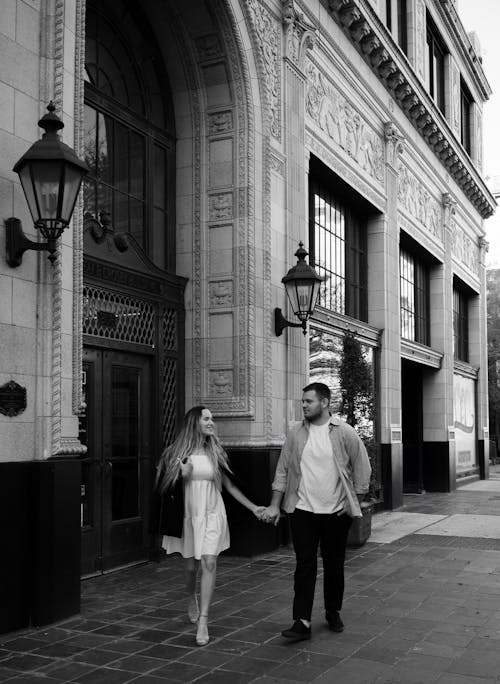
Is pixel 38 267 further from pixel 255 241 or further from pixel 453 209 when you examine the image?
pixel 453 209

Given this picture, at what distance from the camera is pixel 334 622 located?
255 inches

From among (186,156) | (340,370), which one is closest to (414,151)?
(340,370)

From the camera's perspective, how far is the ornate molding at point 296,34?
11742 mm

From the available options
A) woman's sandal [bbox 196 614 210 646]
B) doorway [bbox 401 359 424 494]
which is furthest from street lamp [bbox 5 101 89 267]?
doorway [bbox 401 359 424 494]

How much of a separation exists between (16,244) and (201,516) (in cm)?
261

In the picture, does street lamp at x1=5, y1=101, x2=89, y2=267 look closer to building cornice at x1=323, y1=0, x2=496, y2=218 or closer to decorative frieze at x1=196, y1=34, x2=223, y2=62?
decorative frieze at x1=196, y1=34, x2=223, y2=62

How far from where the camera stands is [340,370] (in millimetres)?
12977

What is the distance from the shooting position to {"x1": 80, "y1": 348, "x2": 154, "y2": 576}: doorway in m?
8.68

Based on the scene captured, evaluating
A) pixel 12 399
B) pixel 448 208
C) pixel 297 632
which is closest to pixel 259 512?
pixel 297 632

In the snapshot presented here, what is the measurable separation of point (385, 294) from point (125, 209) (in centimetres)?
798

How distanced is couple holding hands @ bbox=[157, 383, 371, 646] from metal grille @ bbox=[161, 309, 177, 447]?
3.63 metres

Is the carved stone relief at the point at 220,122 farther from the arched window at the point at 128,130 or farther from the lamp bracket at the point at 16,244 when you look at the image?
the lamp bracket at the point at 16,244

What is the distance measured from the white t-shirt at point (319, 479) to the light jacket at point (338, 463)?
0.04 meters

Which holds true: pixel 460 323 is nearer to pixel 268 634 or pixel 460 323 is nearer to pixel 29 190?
pixel 268 634
